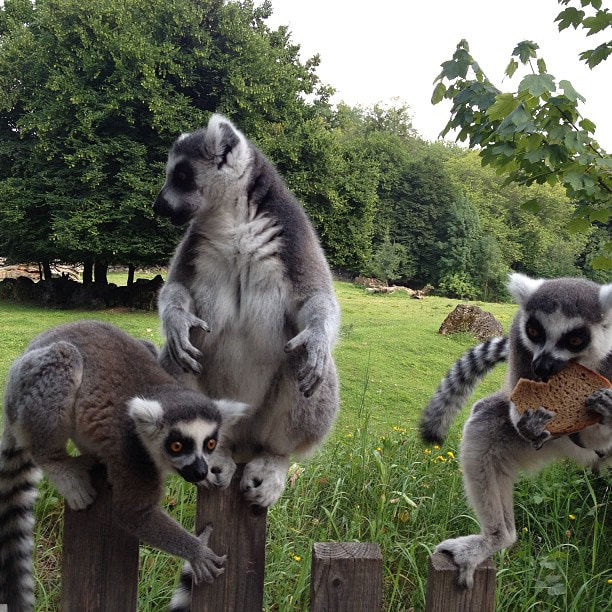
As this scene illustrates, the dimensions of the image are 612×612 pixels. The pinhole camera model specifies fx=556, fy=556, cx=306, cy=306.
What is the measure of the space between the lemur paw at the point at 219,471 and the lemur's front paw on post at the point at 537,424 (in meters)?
1.10

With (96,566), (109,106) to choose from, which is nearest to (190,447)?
(96,566)

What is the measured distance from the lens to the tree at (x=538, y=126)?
2.48 m

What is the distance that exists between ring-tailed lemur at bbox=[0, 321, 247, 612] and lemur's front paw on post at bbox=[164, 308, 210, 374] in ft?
0.42

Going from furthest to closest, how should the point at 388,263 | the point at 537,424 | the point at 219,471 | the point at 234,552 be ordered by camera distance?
the point at 388,263
the point at 537,424
the point at 219,471
the point at 234,552

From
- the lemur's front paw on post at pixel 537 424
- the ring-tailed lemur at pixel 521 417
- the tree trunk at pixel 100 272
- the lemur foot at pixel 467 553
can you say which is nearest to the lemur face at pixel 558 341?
the ring-tailed lemur at pixel 521 417

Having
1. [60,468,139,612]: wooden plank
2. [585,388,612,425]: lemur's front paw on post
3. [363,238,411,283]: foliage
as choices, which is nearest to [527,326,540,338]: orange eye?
[585,388,612,425]: lemur's front paw on post

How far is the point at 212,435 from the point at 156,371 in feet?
1.27

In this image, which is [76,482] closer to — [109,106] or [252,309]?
[252,309]

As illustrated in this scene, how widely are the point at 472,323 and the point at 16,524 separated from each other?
12.0m

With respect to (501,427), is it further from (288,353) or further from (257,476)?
(257,476)

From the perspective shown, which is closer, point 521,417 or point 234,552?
point 234,552

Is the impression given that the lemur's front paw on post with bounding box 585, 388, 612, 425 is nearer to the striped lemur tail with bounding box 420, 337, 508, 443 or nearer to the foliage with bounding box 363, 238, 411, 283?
the striped lemur tail with bounding box 420, 337, 508, 443

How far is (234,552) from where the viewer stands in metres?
1.49

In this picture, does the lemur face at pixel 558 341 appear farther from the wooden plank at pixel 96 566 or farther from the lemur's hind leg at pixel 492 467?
the wooden plank at pixel 96 566
